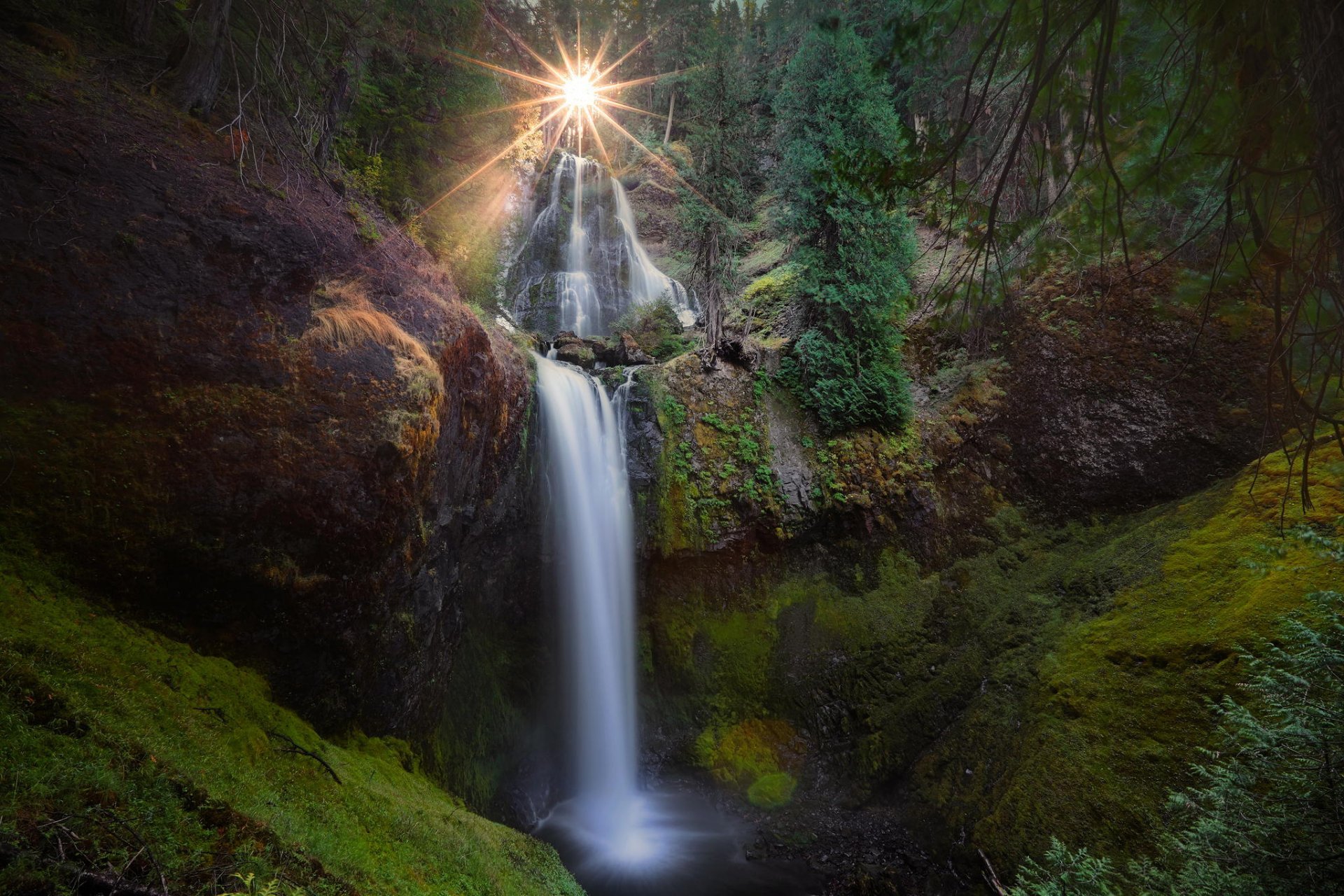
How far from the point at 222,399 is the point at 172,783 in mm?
3182

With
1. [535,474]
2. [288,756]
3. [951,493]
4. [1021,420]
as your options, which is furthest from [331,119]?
[1021,420]

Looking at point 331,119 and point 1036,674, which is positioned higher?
point 331,119

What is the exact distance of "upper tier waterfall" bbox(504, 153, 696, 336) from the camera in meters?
19.8

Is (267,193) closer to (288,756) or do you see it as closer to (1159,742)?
(288,756)

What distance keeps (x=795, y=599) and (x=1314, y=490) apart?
23.1 ft

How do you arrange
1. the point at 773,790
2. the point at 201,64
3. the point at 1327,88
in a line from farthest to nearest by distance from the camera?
the point at 773,790
the point at 201,64
the point at 1327,88

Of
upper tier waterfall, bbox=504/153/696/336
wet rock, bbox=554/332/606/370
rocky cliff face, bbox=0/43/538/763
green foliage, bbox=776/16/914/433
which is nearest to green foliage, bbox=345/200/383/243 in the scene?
rocky cliff face, bbox=0/43/538/763

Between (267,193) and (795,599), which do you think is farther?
(795,599)

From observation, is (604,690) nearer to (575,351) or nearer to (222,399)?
(575,351)

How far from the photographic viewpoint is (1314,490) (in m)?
6.45

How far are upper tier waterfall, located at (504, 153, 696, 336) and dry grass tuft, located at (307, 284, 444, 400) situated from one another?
1302 cm

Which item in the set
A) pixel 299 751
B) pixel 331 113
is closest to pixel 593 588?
pixel 299 751

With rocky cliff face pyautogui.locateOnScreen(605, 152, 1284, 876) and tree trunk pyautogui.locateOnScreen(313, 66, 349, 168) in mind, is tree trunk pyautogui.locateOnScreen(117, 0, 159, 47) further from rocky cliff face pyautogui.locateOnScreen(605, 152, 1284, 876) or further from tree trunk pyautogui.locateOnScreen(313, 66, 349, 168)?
rocky cliff face pyautogui.locateOnScreen(605, 152, 1284, 876)

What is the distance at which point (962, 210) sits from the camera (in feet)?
10.0
